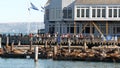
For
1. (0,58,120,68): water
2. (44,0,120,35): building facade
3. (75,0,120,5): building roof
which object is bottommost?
(0,58,120,68): water

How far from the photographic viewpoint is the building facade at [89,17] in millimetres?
107250

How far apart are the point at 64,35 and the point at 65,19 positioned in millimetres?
7523

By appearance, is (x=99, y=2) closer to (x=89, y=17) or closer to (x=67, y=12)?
(x=89, y=17)

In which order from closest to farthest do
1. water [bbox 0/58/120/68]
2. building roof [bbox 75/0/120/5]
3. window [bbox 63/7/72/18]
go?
water [bbox 0/58/120/68]
building roof [bbox 75/0/120/5]
window [bbox 63/7/72/18]

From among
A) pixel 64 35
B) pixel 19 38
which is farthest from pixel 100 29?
pixel 19 38

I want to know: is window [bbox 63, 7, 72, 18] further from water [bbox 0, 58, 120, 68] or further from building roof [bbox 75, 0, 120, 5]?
water [bbox 0, 58, 120, 68]

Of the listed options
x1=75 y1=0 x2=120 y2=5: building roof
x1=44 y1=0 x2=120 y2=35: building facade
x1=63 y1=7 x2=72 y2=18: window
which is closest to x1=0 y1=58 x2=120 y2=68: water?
x1=44 y1=0 x2=120 y2=35: building facade

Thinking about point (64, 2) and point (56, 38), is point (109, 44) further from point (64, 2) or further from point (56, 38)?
point (64, 2)

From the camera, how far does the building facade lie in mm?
107250

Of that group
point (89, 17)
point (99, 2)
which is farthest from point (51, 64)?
point (99, 2)

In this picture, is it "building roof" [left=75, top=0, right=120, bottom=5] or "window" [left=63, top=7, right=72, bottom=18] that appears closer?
"building roof" [left=75, top=0, right=120, bottom=5]

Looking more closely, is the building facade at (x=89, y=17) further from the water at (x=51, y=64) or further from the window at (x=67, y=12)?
the water at (x=51, y=64)

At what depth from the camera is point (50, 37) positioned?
101 meters

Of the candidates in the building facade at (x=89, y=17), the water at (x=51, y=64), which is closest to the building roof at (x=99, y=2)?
the building facade at (x=89, y=17)
